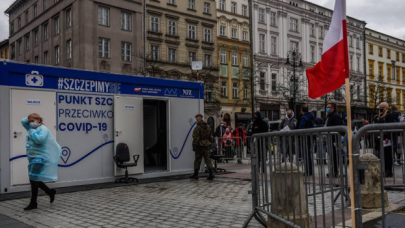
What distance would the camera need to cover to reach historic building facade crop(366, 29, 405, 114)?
219 ft

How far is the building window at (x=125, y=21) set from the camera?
37.7 m

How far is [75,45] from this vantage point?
35.3 meters

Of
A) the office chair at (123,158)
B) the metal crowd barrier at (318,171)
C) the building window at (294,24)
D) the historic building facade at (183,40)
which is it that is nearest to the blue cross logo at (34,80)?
the office chair at (123,158)

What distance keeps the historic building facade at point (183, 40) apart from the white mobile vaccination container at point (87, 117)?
2407cm

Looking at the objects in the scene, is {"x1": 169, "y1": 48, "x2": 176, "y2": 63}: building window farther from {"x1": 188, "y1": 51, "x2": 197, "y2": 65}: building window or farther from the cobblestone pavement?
the cobblestone pavement

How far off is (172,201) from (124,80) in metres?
4.79

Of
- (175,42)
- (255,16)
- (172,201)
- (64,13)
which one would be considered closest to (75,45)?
(64,13)

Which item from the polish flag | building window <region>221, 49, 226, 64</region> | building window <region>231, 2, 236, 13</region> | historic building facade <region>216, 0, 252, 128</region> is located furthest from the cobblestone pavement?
building window <region>231, 2, 236, 13</region>

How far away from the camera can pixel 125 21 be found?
37.9 metres

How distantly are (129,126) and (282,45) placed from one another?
42656mm

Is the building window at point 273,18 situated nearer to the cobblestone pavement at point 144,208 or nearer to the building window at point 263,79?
the building window at point 263,79

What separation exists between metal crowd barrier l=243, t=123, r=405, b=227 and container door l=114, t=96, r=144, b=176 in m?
6.79

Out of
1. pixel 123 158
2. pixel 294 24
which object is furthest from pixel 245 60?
pixel 123 158

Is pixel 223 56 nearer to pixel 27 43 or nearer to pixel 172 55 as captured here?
pixel 172 55
